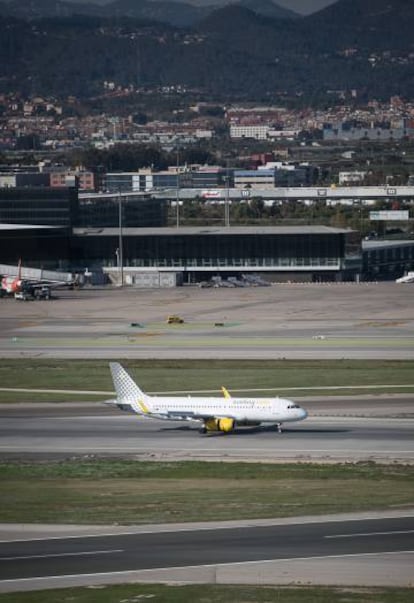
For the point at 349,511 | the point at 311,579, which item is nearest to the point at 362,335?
the point at 349,511

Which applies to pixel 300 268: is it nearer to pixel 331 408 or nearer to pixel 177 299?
pixel 177 299

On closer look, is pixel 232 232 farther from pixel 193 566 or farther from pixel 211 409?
pixel 193 566

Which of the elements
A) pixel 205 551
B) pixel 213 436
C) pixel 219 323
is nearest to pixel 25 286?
pixel 219 323

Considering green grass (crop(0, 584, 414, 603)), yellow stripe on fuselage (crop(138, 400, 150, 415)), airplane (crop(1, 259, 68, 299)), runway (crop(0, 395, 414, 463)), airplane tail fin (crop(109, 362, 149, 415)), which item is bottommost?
airplane (crop(1, 259, 68, 299))

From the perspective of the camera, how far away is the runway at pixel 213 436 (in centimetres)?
7719

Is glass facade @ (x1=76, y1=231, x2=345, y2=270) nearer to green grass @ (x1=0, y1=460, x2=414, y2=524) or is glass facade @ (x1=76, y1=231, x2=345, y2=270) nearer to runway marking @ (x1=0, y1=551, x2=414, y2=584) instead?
green grass @ (x1=0, y1=460, x2=414, y2=524)

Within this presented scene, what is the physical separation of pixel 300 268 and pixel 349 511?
443 ft

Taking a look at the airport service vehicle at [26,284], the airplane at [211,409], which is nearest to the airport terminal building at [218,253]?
the airport service vehicle at [26,284]

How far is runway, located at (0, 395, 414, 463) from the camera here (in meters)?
77.2

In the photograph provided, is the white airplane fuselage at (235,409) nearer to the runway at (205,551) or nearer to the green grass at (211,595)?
the runway at (205,551)

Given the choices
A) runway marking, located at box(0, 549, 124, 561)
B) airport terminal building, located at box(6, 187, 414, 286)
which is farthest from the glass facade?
runway marking, located at box(0, 549, 124, 561)

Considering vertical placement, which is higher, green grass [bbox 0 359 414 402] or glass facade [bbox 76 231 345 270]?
green grass [bbox 0 359 414 402]

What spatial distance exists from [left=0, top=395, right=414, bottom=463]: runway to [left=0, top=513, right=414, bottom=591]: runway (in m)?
16.4

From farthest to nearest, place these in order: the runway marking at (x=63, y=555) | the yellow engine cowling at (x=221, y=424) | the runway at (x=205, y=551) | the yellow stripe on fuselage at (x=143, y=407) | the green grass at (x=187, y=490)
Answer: the yellow stripe on fuselage at (x=143, y=407)
the yellow engine cowling at (x=221, y=424)
the green grass at (x=187, y=490)
the runway marking at (x=63, y=555)
the runway at (x=205, y=551)
